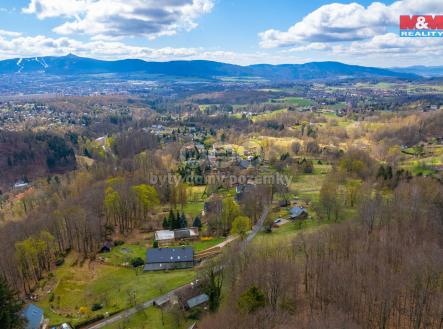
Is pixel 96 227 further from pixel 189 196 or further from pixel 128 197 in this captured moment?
pixel 189 196

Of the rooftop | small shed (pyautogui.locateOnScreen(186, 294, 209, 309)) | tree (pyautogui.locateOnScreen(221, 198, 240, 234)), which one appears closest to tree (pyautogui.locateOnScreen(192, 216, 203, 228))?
tree (pyautogui.locateOnScreen(221, 198, 240, 234))

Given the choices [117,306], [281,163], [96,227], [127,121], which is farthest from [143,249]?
[127,121]

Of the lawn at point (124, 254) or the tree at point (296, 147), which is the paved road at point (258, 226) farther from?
the tree at point (296, 147)

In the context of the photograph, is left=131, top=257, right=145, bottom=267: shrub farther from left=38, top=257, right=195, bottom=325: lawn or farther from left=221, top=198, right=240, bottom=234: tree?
left=221, top=198, right=240, bottom=234: tree

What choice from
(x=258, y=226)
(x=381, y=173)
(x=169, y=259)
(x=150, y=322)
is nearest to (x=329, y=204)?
(x=258, y=226)

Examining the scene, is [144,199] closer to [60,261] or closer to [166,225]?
[166,225]

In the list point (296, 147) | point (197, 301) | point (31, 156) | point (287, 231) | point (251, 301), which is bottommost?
point (287, 231)
